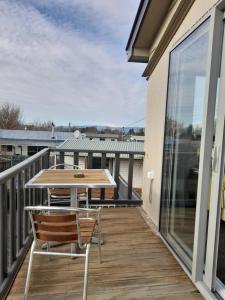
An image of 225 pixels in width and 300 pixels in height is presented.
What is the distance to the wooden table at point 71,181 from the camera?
2488 millimetres

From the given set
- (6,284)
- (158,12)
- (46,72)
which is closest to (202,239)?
(6,284)

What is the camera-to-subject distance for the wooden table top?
2.50 meters

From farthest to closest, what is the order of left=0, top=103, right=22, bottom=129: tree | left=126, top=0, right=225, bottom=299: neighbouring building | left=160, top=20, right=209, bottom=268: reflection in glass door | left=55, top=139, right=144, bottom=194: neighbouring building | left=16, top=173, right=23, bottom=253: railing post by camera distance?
1. left=0, top=103, right=22, bottom=129: tree
2. left=55, top=139, right=144, bottom=194: neighbouring building
3. left=16, top=173, right=23, bottom=253: railing post
4. left=160, top=20, right=209, bottom=268: reflection in glass door
5. left=126, top=0, right=225, bottom=299: neighbouring building

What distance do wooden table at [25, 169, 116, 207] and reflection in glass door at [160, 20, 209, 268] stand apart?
0.72 meters

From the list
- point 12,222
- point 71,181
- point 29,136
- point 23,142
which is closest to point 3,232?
point 12,222

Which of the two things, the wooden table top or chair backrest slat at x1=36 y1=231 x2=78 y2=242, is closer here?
chair backrest slat at x1=36 y1=231 x2=78 y2=242

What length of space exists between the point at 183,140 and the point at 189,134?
0.56 feet

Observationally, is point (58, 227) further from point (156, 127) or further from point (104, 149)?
point (104, 149)

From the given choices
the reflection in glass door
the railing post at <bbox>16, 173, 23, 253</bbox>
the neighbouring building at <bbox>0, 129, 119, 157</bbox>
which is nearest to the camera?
the reflection in glass door

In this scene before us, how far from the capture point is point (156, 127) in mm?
3840

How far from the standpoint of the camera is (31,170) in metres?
3.42

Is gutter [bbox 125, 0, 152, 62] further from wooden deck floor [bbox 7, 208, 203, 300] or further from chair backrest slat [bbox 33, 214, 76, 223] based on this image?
wooden deck floor [bbox 7, 208, 203, 300]

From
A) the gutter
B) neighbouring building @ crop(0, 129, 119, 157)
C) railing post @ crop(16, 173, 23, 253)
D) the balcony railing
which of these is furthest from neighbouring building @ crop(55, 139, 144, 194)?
neighbouring building @ crop(0, 129, 119, 157)

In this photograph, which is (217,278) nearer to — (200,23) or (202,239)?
(202,239)
